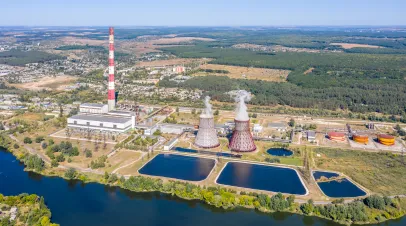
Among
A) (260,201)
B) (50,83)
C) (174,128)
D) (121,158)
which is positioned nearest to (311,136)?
(174,128)

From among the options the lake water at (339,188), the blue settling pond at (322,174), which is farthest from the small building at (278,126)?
the lake water at (339,188)

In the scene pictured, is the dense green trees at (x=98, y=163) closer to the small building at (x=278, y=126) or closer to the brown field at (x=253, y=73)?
the small building at (x=278, y=126)

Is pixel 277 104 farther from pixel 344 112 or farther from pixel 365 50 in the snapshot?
pixel 365 50

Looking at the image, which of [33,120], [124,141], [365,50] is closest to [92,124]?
[124,141]

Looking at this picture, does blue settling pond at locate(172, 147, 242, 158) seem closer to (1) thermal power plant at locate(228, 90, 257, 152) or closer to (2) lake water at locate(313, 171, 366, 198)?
(1) thermal power plant at locate(228, 90, 257, 152)

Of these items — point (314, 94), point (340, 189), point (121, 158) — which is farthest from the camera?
point (314, 94)

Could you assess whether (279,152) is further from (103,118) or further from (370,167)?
(103,118)
